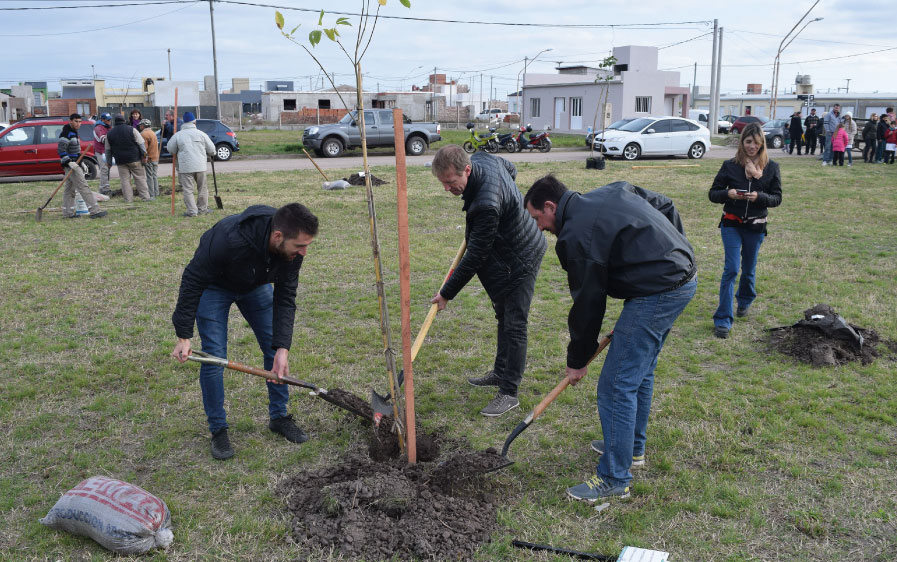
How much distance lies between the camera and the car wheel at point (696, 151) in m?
23.4

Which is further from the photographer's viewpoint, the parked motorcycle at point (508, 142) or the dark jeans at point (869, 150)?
the parked motorcycle at point (508, 142)

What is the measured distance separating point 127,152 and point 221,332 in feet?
34.4

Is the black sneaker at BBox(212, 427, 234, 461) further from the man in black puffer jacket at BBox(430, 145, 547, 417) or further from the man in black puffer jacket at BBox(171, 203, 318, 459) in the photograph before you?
the man in black puffer jacket at BBox(430, 145, 547, 417)

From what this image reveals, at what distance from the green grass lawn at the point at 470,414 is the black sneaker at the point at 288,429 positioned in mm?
59

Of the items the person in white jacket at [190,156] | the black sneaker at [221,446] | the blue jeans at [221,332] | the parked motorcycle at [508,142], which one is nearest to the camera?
the blue jeans at [221,332]

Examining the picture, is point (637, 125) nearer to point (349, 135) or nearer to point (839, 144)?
point (839, 144)

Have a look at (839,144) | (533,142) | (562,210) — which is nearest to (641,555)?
(562,210)

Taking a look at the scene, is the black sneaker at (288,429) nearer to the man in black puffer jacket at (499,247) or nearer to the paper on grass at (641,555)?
the man in black puffer jacket at (499,247)

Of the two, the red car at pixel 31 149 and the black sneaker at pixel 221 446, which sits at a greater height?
the red car at pixel 31 149

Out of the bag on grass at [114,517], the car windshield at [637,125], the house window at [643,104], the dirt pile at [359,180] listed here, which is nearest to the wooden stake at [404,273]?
the bag on grass at [114,517]

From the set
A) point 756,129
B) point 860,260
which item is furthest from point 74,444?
point 860,260

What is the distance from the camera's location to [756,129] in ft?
18.9

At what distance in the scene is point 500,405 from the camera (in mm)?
4750

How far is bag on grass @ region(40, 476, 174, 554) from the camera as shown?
3.21 m
